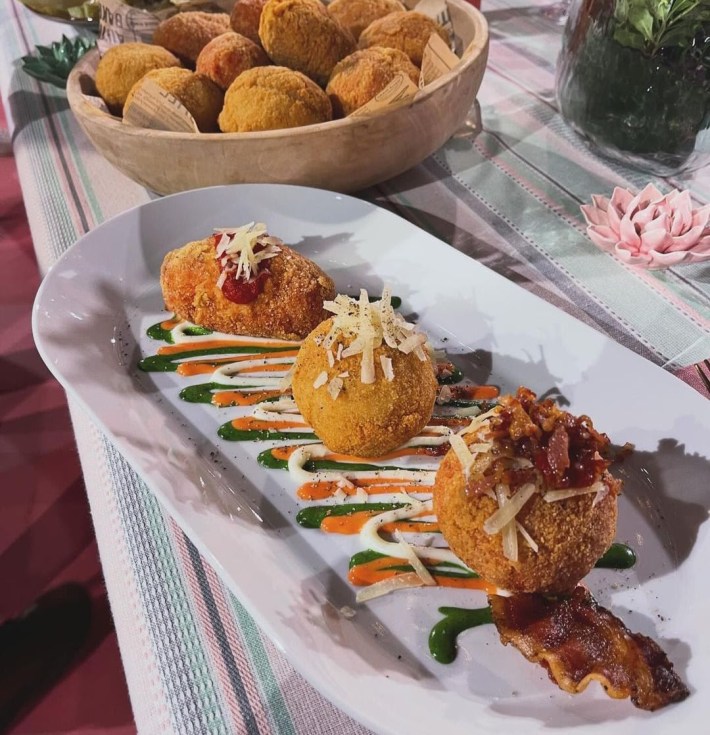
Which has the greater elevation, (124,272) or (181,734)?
(124,272)

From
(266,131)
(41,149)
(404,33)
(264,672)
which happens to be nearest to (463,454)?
(264,672)

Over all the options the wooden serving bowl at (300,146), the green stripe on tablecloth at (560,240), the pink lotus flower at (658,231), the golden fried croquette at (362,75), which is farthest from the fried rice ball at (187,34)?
the pink lotus flower at (658,231)

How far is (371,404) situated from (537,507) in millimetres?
322

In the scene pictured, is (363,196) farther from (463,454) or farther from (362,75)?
(463,454)

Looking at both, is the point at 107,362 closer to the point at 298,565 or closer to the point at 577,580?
the point at 298,565

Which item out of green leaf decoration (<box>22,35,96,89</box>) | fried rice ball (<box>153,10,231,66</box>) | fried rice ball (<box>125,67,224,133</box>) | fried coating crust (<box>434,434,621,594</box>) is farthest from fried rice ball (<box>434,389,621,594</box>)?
green leaf decoration (<box>22,35,96,89</box>)

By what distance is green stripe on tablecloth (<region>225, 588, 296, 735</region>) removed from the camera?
788mm

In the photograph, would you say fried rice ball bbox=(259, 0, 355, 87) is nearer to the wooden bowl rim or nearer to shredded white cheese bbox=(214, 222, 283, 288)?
the wooden bowl rim

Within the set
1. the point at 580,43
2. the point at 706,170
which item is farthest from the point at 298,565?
the point at 706,170

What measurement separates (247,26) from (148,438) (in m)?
1.25

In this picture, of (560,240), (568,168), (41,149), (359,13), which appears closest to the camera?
(560,240)

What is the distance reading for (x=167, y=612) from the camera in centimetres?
90

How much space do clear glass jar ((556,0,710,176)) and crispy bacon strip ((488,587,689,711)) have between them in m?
1.10

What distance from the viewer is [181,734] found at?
30.8 inches
